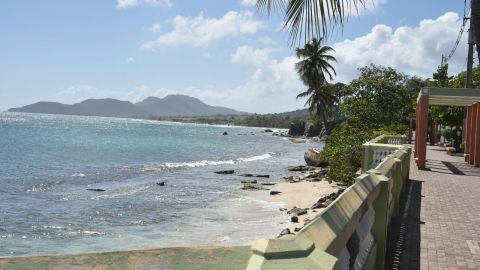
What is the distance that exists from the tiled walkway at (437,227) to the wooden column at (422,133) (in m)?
3.55

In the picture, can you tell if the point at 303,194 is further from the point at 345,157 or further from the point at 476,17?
the point at 476,17

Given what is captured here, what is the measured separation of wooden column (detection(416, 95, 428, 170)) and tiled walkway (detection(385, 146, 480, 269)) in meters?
3.55

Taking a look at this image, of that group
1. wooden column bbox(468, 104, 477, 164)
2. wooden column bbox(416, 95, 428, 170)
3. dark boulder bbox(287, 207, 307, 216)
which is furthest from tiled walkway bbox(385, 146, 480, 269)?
wooden column bbox(468, 104, 477, 164)

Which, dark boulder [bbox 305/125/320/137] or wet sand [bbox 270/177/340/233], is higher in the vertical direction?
dark boulder [bbox 305/125/320/137]

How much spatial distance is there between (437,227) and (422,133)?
1107 centimetres

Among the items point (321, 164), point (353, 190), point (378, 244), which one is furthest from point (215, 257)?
point (321, 164)

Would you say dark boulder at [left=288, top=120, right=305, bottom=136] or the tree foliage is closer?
the tree foliage

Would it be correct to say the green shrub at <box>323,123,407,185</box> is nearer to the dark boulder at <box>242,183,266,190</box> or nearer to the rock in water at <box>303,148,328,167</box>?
the dark boulder at <box>242,183,266,190</box>

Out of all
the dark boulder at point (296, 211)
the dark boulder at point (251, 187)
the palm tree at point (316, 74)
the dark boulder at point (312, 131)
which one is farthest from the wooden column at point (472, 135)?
the dark boulder at point (312, 131)

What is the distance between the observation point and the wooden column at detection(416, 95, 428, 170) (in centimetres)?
1877

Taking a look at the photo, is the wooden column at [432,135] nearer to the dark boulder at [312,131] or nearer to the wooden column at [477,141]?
the wooden column at [477,141]

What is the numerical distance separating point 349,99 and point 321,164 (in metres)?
7.91

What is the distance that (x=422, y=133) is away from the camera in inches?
750

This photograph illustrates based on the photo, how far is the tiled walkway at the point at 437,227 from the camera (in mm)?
6539
